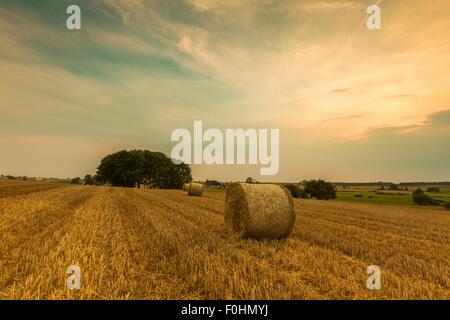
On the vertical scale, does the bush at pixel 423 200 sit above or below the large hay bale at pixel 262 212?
below

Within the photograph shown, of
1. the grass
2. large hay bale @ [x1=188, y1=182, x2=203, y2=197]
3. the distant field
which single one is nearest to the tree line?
the distant field

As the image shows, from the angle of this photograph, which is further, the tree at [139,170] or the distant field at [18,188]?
the tree at [139,170]

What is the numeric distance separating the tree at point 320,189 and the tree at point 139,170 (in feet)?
91.4

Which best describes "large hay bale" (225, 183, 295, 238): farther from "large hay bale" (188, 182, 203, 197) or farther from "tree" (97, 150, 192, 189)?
"tree" (97, 150, 192, 189)

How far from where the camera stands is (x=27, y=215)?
13102mm

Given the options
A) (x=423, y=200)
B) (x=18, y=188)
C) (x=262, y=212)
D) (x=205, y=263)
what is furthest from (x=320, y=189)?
(x=205, y=263)

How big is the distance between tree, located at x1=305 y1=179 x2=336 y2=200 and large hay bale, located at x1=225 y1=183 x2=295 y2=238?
56.3 metres

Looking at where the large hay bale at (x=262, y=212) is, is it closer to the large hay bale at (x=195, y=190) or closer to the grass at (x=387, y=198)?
the large hay bale at (x=195, y=190)

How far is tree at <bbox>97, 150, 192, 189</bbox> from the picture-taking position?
73.8m

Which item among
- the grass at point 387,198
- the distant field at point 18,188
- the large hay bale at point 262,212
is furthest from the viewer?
the grass at point 387,198

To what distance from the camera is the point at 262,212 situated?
1003 centimetres

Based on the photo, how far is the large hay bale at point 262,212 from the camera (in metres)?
9.90

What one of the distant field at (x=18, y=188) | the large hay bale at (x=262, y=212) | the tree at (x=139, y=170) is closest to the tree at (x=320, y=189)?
the tree at (x=139, y=170)
